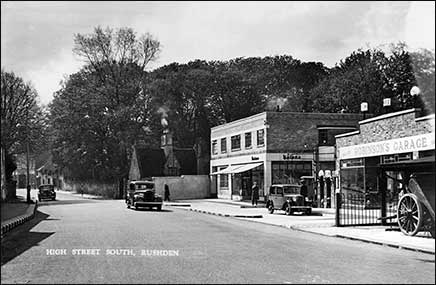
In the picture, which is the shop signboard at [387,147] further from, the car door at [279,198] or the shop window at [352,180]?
the car door at [279,198]

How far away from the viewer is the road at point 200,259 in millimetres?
8688

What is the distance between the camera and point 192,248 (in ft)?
44.8

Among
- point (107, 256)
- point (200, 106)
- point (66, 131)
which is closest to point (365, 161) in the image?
point (200, 106)

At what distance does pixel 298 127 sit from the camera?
1738 inches

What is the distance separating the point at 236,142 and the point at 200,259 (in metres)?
39.3

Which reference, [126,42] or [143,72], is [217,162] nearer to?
[143,72]

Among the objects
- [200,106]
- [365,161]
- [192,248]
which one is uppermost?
[200,106]

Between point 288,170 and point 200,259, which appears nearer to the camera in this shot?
point 200,259

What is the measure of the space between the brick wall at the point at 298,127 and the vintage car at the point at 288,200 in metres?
11.7

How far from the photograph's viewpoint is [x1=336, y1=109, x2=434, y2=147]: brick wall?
90.4 feet

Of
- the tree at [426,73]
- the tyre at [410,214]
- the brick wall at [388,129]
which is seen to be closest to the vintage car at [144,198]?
the brick wall at [388,129]

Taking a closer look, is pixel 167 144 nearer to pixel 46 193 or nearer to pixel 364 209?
pixel 46 193

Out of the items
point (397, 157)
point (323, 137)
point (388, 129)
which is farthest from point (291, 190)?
point (323, 137)

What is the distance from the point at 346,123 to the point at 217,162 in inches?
600
